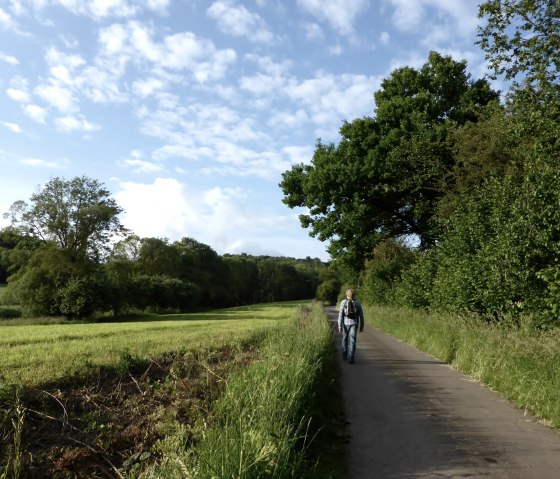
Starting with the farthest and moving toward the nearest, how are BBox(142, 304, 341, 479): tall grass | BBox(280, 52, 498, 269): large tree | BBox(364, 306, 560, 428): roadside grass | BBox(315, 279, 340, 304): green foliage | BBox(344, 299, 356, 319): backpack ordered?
BBox(315, 279, 340, 304): green foliage → BBox(280, 52, 498, 269): large tree → BBox(344, 299, 356, 319): backpack → BBox(364, 306, 560, 428): roadside grass → BBox(142, 304, 341, 479): tall grass

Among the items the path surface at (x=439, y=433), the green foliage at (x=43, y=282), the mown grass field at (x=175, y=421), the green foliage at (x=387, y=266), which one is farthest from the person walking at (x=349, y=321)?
the green foliage at (x=43, y=282)

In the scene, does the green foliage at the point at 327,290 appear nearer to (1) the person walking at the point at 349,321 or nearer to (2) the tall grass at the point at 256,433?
(1) the person walking at the point at 349,321

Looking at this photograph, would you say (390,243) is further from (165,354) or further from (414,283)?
(165,354)

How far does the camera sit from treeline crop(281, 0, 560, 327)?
10461mm

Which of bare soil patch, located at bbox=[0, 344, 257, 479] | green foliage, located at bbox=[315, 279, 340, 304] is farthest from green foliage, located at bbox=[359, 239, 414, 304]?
green foliage, located at bbox=[315, 279, 340, 304]

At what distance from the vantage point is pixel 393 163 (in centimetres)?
2367

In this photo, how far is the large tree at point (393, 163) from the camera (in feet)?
76.1

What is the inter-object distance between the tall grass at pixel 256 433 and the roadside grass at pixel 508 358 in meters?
3.59

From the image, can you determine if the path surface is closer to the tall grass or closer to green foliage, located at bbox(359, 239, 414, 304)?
the tall grass

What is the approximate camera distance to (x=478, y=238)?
1429cm

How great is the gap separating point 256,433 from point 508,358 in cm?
680

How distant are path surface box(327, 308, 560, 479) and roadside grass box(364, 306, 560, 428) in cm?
30

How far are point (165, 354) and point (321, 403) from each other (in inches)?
248

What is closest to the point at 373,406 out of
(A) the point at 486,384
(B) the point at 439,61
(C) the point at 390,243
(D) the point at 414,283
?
(A) the point at 486,384
